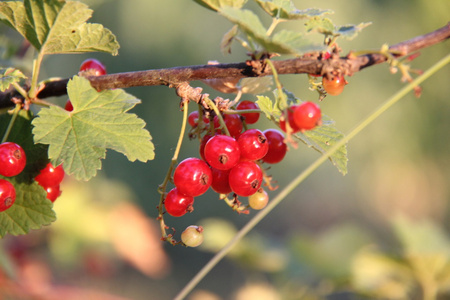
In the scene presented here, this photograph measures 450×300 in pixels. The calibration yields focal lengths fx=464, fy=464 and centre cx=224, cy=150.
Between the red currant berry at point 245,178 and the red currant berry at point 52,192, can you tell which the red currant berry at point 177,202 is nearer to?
the red currant berry at point 245,178

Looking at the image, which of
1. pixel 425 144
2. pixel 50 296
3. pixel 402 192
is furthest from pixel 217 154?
pixel 402 192

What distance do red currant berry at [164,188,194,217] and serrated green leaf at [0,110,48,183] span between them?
174 millimetres

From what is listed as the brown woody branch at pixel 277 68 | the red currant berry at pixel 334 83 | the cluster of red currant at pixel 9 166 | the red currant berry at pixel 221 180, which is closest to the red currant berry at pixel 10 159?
the cluster of red currant at pixel 9 166

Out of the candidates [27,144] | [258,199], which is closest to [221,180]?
[258,199]

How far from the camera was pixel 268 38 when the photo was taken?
45 cm

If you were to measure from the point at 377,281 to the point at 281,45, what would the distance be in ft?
3.24

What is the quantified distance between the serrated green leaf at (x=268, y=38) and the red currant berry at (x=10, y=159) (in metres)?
0.29

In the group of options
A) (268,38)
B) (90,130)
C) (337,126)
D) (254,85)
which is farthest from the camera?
(337,126)

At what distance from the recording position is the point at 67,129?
55cm

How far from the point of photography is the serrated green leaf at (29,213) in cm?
57

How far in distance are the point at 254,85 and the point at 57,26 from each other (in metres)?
0.27

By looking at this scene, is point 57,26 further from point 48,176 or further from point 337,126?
point 337,126

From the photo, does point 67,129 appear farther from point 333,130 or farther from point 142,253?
point 142,253

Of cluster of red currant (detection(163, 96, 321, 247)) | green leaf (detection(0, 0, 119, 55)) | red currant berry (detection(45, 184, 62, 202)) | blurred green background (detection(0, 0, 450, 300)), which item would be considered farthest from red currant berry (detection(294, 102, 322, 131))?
blurred green background (detection(0, 0, 450, 300))
